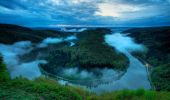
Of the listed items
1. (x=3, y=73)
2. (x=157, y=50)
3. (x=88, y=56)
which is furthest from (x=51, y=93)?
(x=157, y=50)

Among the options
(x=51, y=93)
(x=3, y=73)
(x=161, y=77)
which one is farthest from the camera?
(x=161, y=77)

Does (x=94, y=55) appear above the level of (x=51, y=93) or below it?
above

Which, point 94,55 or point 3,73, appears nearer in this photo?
point 3,73

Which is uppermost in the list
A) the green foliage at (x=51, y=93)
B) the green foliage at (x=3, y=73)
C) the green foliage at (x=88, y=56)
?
the green foliage at (x=88, y=56)

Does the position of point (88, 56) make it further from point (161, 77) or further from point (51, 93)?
point (161, 77)

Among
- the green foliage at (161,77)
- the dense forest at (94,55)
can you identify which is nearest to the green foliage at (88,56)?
the dense forest at (94,55)

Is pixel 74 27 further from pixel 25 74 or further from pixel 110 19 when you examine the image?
pixel 25 74

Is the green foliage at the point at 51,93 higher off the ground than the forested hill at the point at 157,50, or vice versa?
the forested hill at the point at 157,50

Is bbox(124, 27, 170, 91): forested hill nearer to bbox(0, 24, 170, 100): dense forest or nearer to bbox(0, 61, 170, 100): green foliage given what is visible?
bbox(0, 24, 170, 100): dense forest

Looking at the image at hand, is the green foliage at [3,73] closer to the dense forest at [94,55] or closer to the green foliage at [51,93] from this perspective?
the dense forest at [94,55]
